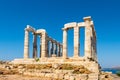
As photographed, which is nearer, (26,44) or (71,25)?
(71,25)

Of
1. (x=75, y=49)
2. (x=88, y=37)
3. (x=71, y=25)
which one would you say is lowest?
(x=75, y=49)

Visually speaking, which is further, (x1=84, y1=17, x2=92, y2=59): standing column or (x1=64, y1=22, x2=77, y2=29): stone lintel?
(x1=64, y1=22, x2=77, y2=29): stone lintel

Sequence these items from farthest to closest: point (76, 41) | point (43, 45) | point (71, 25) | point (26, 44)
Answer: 1. point (43, 45)
2. point (26, 44)
3. point (76, 41)
4. point (71, 25)

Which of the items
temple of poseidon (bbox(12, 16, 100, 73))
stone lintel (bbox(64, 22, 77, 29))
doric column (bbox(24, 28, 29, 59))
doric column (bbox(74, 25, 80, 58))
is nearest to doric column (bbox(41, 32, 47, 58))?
temple of poseidon (bbox(12, 16, 100, 73))

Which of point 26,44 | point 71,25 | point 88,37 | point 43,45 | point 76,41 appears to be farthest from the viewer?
point 43,45

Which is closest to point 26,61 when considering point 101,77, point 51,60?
point 51,60

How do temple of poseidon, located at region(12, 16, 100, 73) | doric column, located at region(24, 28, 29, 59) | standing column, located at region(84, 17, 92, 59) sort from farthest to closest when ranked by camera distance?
doric column, located at region(24, 28, 29, 59) < standing column, located at region(84, 17, 92, 59) < temple of poseidon, located at region(12, 16, 100, 73)

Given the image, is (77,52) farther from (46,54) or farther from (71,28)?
(46,54)

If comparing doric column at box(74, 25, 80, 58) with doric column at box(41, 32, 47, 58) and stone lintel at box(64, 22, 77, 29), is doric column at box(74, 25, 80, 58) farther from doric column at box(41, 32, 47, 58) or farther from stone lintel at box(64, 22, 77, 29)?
doric column at box(41, 32, 47, 58)

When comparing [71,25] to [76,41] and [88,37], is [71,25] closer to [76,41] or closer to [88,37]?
[76,41]

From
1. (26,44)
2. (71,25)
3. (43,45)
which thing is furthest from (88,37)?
(26,44)

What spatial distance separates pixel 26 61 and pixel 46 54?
9.52m

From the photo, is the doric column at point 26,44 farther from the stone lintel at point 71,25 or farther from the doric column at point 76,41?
the doric column at point 76,41

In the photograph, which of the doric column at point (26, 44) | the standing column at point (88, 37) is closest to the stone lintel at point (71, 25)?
the standing column at point (88, 37)
